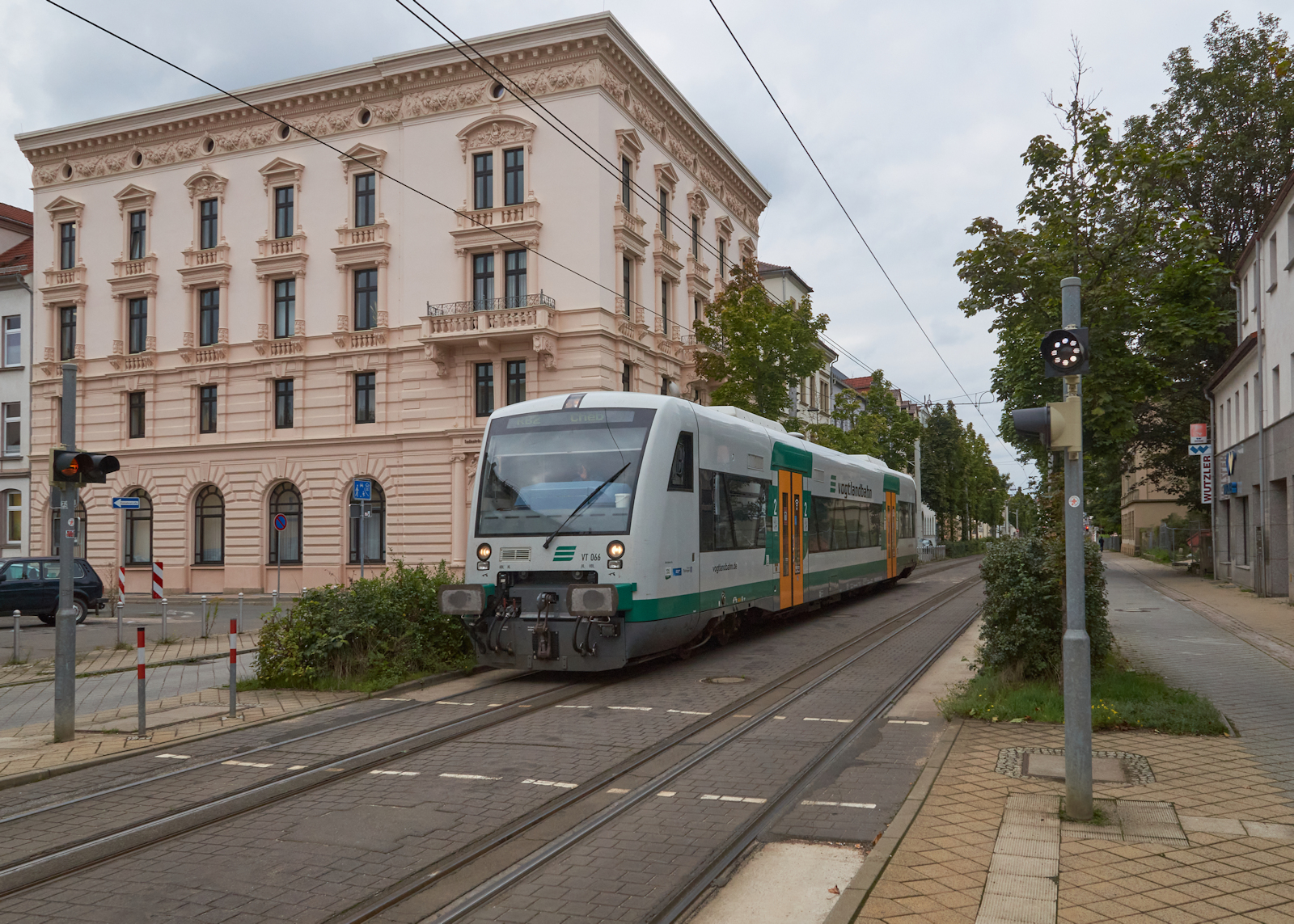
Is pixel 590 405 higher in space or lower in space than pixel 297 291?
lower

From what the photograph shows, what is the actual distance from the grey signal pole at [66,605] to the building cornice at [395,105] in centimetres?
2396

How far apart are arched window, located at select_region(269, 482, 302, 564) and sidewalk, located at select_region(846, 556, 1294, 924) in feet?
96.2

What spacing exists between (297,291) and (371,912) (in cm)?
3245

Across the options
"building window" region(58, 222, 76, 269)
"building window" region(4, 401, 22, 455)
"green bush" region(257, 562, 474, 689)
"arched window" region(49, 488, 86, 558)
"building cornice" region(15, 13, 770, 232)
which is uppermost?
"building cornice" region(15, 13, 770, 232)

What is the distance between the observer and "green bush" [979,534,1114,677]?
10062mm

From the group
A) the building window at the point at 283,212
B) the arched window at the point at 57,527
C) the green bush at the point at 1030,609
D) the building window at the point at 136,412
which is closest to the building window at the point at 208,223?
the building window at the point at 283,212

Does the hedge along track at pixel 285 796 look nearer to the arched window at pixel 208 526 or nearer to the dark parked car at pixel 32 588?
the dark parked car at pixel 32 588

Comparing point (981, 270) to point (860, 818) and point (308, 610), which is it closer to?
point (860, 818)

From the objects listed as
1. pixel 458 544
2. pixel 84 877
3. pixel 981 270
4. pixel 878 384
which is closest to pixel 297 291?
pixel 458 544

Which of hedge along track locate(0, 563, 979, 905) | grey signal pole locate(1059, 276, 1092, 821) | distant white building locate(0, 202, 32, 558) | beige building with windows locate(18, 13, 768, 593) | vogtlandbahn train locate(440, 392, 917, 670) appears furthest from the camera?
distant white building locate(0, 202, 32, 558)

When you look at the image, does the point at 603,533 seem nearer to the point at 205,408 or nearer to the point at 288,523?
the point at 288,523

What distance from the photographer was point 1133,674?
34.7ft

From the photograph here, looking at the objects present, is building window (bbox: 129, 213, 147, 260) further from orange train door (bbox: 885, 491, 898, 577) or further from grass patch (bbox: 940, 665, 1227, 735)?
grass patch (bbox: 940, 665, 1227, 735)

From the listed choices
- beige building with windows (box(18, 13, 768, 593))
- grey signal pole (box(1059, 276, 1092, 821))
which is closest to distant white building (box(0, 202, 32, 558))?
beige building with windows (box(18, 13, 768, 593))
